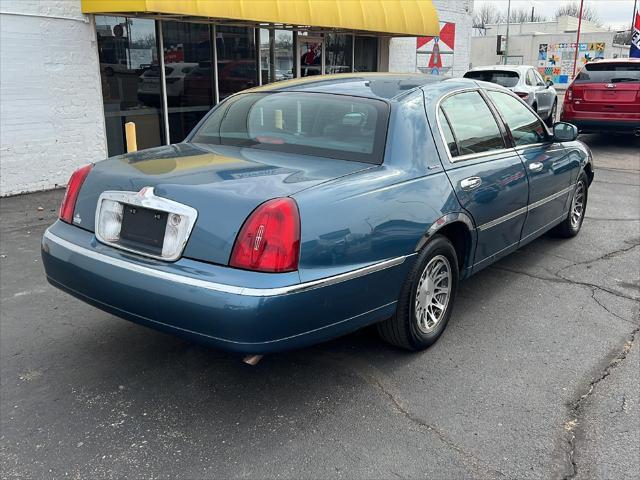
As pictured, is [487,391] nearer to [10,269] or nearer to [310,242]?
[310,242]

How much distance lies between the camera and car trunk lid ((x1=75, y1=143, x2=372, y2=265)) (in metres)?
2.77

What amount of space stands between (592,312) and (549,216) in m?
1.05

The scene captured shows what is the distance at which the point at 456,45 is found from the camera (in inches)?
703

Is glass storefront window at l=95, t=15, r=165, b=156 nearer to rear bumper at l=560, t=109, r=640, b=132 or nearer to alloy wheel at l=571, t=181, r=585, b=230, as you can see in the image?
alloy wheel at l=571, t=181, r=585, b=230

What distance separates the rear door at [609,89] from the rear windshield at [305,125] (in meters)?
10.5

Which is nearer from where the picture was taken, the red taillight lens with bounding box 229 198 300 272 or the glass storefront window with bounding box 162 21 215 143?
the red taillight lens with bounding box 229 198 300 272

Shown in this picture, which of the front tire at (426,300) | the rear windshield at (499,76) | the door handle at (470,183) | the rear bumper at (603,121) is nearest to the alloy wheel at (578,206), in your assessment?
the door handle at (470,183)

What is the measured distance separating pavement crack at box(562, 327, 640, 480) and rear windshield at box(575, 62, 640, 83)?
10.00 m

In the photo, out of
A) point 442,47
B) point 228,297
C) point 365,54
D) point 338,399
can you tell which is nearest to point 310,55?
point 365,54

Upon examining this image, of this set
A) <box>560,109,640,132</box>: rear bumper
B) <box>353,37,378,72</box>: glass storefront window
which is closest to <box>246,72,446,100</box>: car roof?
<box>560,109,640,132</box>: rear bumper

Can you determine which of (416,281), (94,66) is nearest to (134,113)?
(94,66)

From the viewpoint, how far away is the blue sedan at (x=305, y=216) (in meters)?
2.73

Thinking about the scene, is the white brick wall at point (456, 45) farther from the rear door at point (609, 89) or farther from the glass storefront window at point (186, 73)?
the glass storefront window at point (186, 73)

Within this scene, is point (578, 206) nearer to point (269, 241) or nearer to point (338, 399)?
point (338, 399)
